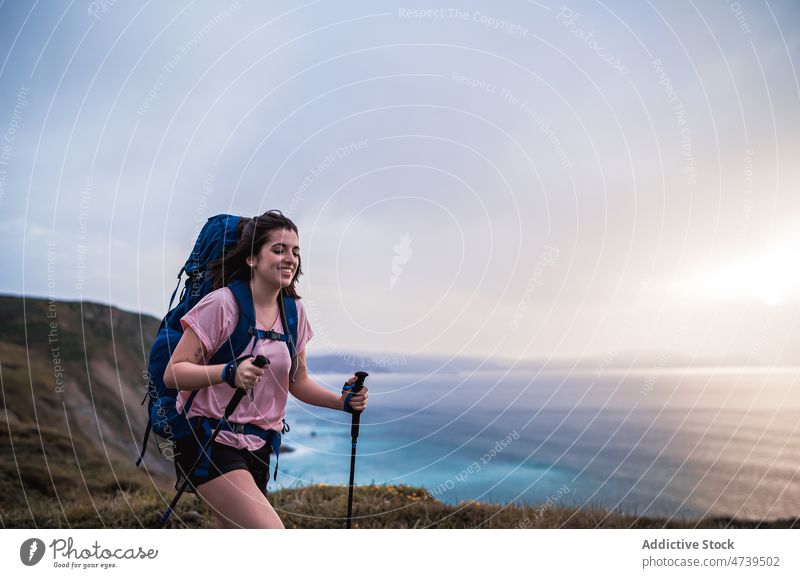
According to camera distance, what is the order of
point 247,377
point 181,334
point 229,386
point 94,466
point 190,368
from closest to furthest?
point 247,377 → point 190,368 → point 229,386 → point 181,334 → point 94,466

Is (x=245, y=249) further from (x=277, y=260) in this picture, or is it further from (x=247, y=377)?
(x=247, y=377)

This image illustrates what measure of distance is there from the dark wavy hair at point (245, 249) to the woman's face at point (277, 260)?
4 centimetres

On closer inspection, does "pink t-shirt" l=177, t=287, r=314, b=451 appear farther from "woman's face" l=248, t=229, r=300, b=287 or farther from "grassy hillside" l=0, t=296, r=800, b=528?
"grassy hillside" l=0, t=296, r=800, b=528

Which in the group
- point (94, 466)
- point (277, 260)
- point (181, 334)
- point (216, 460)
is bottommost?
point (94, 466)

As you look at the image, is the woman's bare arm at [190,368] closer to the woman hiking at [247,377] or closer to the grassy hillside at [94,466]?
the woman hiking at [247,377]

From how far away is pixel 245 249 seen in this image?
4012 mm

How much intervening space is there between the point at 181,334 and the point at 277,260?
705 millimetres

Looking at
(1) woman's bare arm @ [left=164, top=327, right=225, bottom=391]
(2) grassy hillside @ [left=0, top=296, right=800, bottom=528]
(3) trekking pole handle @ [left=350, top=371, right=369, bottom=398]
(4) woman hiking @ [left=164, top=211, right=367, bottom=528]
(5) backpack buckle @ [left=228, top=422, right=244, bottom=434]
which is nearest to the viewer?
(1) woman's bare arm @ [left=164, top=327, right=225, bottom=391]

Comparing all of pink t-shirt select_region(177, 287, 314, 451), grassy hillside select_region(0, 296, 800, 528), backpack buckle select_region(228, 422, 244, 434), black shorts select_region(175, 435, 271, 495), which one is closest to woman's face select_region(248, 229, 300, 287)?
pink t-shirt select_region(177, 287, 314, 451)

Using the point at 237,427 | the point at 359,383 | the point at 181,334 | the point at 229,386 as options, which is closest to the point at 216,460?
the point at 237,427

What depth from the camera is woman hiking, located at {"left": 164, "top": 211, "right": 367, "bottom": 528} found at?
3.56 metres

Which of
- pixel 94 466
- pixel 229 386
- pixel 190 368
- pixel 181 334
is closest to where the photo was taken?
pixel 190 368

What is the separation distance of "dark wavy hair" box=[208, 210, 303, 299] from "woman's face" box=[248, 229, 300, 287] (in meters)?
0.04

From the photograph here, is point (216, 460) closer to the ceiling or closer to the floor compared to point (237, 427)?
closer to the floor
